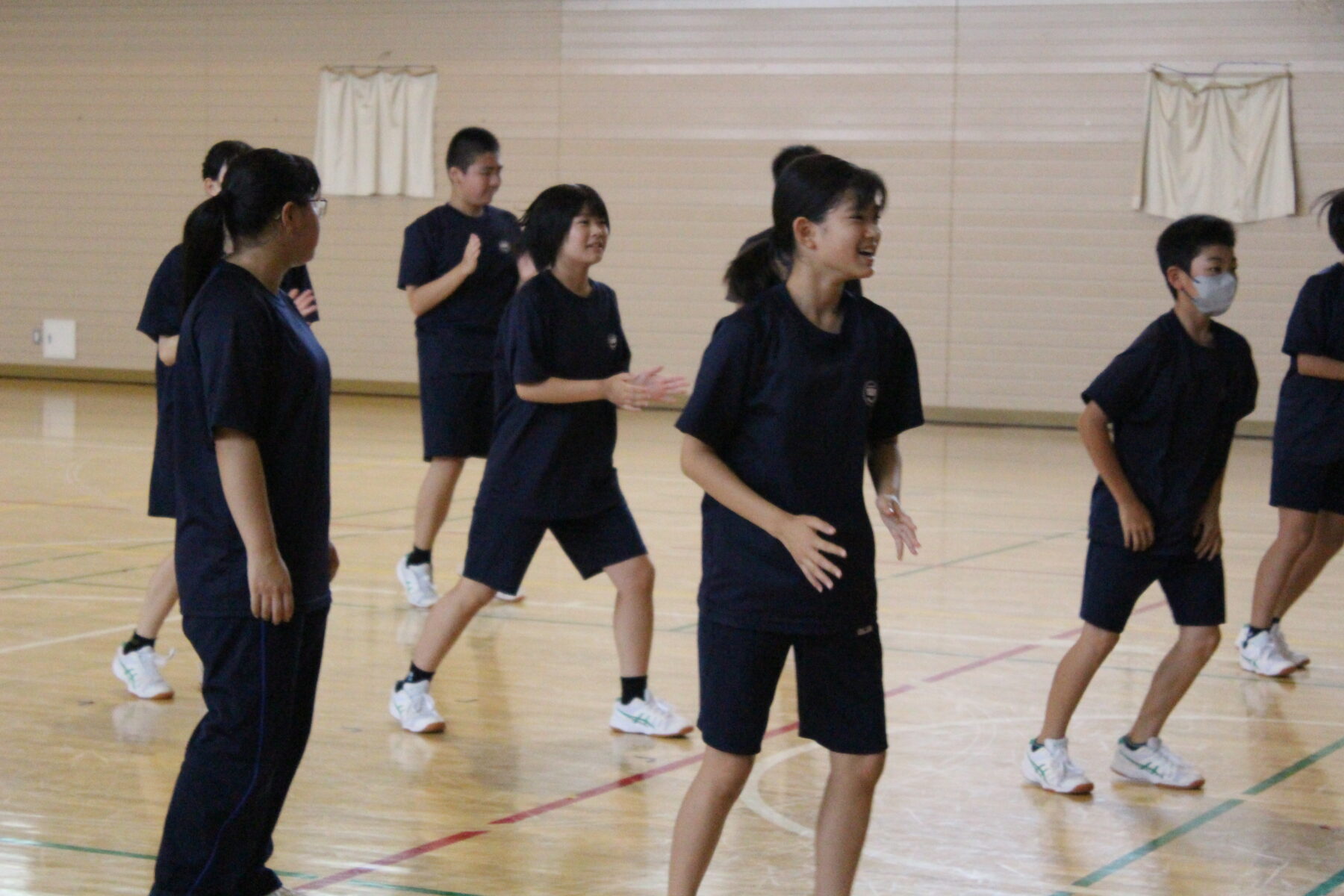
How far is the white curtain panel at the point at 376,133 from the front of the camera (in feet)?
51.5

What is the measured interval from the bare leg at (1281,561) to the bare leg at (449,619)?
102 inches

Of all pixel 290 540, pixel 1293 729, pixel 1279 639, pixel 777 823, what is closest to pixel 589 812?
pixel 777 823

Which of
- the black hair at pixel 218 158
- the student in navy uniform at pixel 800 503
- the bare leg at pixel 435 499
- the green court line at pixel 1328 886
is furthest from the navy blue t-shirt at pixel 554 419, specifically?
the green court line at pixel 1328 886

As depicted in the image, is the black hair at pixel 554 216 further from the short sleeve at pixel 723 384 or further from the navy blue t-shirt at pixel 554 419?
the short sleeve at pixel 723 384

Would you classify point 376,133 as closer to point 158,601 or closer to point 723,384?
point 158,601

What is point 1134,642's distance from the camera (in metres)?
6.14

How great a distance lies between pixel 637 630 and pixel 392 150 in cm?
1174

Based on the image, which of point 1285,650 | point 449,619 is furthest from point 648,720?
point 1285,650

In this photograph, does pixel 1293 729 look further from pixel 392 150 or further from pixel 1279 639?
pixel 392 150

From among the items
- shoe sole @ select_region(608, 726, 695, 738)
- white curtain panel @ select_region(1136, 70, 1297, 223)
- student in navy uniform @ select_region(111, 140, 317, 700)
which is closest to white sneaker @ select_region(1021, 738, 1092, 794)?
shoe sole @ select_region(608, 726, 695, 738)

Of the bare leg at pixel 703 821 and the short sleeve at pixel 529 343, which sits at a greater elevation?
the short sleeve at pixel 529 343

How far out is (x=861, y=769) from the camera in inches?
118

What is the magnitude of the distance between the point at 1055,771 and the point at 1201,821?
375mm

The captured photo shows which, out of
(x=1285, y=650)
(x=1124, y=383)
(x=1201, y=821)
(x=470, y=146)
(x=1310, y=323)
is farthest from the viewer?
(x=470, y=146)
